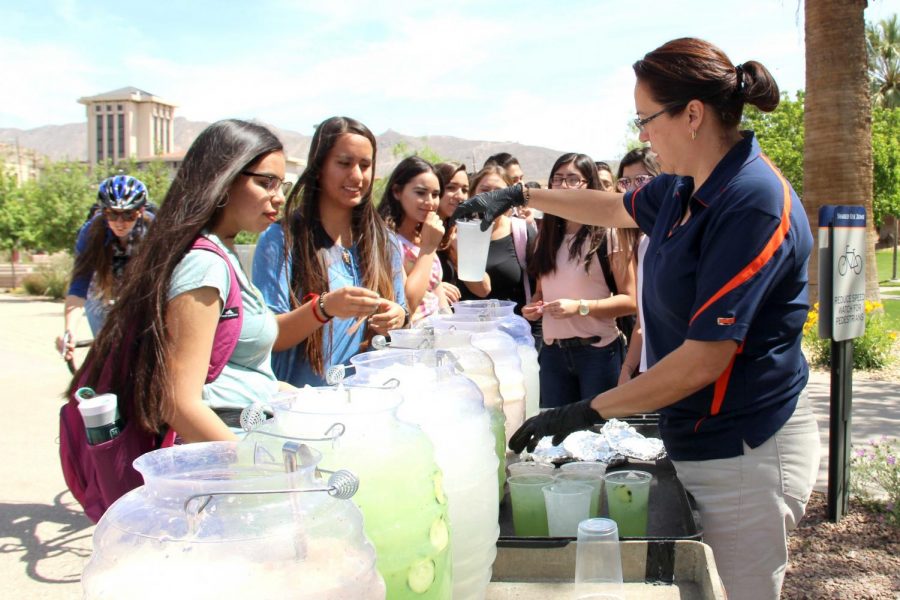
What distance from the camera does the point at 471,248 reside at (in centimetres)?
288

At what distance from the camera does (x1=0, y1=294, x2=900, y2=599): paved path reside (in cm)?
407

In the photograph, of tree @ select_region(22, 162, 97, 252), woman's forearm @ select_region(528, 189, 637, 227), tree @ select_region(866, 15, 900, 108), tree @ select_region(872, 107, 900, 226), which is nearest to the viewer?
woman's forearm @ select_region(528, 189, 637, 227)

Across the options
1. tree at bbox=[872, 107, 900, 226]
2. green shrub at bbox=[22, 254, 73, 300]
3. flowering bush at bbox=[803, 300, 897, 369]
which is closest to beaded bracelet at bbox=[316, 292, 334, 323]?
flowering bush at bbox=[803, 300, 897, 369]

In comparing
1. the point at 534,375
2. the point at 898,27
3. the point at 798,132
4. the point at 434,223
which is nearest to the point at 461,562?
the point at 534,375

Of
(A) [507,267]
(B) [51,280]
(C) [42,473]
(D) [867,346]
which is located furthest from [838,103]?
(B) [51,280]

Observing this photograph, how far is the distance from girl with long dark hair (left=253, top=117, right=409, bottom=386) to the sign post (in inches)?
90.6

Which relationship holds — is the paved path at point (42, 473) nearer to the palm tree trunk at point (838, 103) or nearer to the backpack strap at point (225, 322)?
the palm tree trunk at point (838, 103)

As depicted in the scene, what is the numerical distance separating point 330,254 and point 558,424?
1384 mm

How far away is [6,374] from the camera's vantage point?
10.2 meters

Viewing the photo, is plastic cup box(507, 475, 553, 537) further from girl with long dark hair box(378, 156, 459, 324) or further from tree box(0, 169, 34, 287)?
tree box(0, 169, 34, 287)

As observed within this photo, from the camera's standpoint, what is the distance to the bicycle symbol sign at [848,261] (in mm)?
3947

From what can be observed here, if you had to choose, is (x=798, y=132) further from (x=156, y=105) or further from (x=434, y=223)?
(x=156, y=105)

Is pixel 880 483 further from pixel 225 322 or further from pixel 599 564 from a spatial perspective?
pixel 225 322

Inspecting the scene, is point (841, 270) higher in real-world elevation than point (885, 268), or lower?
higher
